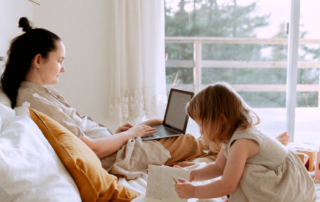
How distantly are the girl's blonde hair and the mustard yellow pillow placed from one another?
1.25 feet

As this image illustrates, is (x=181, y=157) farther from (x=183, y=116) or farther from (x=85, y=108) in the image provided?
(x=85, y=108)

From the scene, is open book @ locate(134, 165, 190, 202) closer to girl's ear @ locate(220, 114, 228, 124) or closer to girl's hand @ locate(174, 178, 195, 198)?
girl's hand @ locate(174, 178, 195, 198)

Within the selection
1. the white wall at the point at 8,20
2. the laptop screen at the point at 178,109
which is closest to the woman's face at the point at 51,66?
the white wall at the point at 8,20

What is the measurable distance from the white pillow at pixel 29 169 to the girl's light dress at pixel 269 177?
59 centimetres

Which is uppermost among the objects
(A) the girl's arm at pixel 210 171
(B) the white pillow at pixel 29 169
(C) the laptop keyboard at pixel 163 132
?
(B) the white pillow at pixel 29 169

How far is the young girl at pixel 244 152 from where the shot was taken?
107 cm

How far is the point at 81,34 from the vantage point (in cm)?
272

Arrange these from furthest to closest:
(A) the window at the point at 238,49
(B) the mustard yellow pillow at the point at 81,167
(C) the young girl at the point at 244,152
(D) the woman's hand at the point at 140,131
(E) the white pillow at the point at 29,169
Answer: (A) the window at the point at 238,49, (D) the woman's hand at the point at 140,131, (C) the young girl at the point at 244,152, (B) the mustard yellow pillow at the point at 81,167, (E) the white pillow at the point at 29,169

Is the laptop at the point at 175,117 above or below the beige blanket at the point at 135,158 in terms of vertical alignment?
above

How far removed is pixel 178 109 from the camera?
6.48 ft

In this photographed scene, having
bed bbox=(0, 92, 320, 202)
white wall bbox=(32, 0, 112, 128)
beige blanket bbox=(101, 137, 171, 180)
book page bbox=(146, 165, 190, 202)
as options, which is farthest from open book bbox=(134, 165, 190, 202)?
white wall bbox=(32, 0, 112, 128)

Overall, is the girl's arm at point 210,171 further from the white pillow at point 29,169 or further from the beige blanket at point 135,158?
the white pillow at point 29,169

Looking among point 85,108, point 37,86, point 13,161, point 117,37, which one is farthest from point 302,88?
point 13,161

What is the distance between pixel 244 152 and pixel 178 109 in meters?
0.94
